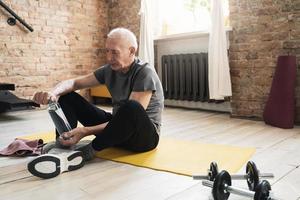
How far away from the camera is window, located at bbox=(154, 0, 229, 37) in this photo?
4234 mm

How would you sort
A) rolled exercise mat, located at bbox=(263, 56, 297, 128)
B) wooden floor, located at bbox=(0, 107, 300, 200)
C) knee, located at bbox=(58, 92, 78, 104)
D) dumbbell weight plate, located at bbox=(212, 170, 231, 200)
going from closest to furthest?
dumbbell weight plate, located at bbox=(212, 170, 231, 200)
wooden floor, located at bbox=(0, 107, 300, 200)
knee, located at bbox=(58, 92, 78, 104)
rolled exercise mat, located at bbox=(263, 56, 297, 128)

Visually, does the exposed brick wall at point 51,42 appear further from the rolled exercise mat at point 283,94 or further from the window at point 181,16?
the rolled exercise mat at point 283,94

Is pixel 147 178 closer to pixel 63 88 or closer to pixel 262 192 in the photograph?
pixel 262 192

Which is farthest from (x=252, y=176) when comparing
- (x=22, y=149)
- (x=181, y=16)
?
(x=181, y=16)

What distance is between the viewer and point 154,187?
156cm

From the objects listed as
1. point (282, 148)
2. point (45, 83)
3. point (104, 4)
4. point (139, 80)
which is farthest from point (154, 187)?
point (104, 4)

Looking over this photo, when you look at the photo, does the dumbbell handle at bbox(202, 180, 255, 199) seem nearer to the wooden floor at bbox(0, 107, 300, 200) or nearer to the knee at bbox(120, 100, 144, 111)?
the wooden floor at bbox(0, 107, 300, 200)

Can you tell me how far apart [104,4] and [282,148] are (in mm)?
3982

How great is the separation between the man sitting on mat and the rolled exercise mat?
1.45 m

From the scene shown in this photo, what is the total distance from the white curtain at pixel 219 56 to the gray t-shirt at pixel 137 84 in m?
1.60

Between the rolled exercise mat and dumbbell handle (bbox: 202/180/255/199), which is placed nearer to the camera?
dumbbell handle (bbox: 202/180/255/199)

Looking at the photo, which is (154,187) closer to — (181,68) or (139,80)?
(139,80)

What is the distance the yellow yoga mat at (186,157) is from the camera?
71.6 inches

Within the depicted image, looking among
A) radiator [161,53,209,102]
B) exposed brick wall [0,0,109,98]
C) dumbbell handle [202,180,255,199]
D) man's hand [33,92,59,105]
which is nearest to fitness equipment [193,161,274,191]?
dumbbell handle [202,180,255,199]
